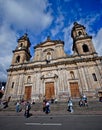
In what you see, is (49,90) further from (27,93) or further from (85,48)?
(85,48)

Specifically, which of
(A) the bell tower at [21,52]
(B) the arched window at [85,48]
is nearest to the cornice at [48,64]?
(A) the bell tower at [21,52]

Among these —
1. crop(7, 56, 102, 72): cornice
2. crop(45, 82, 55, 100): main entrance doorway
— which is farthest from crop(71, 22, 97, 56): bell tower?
crop(45, 82, 55, 100): main entrance doorway

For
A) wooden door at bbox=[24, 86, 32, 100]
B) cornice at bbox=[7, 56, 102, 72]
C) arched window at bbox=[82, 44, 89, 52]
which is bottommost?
wooden door at bbox=[24, 86, 32, 100]

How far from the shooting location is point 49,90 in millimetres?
21969

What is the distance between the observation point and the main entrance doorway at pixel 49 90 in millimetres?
21355

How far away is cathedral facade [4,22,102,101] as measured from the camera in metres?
20.4

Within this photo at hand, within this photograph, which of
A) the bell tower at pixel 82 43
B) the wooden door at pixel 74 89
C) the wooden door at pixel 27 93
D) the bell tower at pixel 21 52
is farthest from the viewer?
the bell tower at pixel 21 52

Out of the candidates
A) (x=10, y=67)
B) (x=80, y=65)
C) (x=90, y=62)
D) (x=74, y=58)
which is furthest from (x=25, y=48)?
(x=90, y=62)

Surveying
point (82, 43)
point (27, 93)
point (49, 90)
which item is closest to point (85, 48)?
point (82, 43)

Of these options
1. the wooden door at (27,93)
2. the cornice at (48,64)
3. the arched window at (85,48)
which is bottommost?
the wooden door at (27,93)

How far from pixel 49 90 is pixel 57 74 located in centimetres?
400

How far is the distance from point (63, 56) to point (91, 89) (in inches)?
387

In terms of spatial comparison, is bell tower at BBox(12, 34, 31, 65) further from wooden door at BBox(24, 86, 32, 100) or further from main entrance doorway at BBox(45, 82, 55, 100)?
main entrance doorway at BBox(45, 82, 55, 100)

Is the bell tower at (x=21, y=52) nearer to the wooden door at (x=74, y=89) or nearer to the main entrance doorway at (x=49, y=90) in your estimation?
the main entrance doorway at (x=49, y=90)
